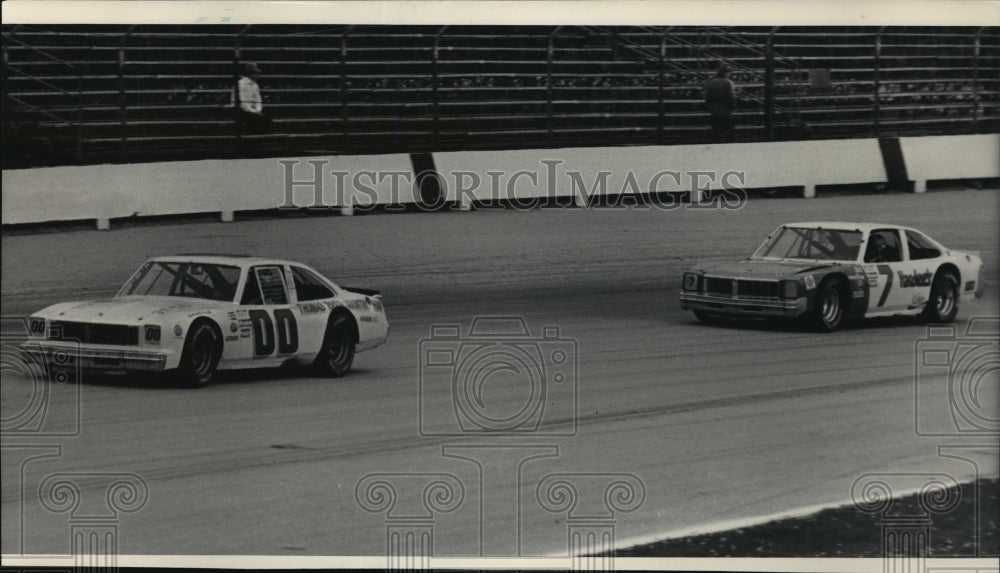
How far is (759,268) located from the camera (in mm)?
6688

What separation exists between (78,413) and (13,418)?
294 mm

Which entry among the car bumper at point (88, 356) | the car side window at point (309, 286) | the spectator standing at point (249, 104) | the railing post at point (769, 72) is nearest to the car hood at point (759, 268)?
the railing post at point (769, 72)

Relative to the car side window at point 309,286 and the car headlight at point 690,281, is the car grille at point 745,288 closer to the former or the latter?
the car headlight at point 690,281

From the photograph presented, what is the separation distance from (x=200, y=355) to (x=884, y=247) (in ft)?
11.0

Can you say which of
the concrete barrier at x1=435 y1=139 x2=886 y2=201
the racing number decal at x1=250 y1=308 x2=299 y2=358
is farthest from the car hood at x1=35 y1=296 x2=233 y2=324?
the concrete barrier at x1=435 y1=139 x2=886 y2=201

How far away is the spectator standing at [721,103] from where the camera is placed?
6520 millimetres

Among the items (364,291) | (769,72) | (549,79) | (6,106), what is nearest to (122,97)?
(6,106)

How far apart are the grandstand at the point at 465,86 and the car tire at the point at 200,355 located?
81cm

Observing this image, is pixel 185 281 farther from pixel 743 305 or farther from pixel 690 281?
pixel 743 305

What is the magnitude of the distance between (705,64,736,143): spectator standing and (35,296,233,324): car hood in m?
2.58

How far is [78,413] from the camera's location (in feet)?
20.1

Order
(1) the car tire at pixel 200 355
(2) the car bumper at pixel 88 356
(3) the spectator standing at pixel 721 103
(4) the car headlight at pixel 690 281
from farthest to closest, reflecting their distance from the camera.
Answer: (4) the car headlight at pixel 690 281, (3) the spectator standing at pixel 721 103, (1) the car tire at pixel 200 355, (2) the car bumper at pixel 88 356

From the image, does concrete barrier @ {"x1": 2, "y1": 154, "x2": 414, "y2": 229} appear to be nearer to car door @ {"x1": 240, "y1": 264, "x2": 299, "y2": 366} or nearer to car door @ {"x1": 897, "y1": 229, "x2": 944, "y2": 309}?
car door @ {"x1": 240, "y1": 264, "x2": 299, "y2": 366}

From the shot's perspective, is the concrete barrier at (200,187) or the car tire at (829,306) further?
the car tire at (829,306)
